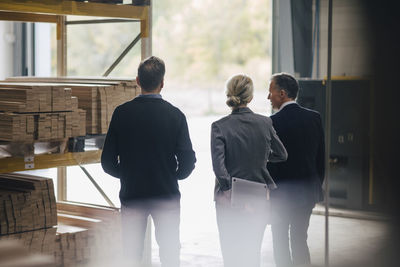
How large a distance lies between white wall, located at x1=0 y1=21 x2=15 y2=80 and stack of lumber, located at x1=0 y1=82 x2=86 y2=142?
817 centimetres

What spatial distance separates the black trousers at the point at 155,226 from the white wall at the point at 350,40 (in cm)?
184

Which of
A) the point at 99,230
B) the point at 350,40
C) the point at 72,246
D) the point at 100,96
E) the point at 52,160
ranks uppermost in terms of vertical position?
the point at 350,40

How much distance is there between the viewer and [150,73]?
468 centimetres

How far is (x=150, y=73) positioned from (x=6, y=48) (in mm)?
9572

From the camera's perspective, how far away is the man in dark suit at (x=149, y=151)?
4.65 m

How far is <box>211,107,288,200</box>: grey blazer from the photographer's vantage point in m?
4.82

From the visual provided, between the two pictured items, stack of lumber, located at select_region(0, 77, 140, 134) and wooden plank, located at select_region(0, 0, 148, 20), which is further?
stack of lumber, located at select_region(0, 77, 140, 134)

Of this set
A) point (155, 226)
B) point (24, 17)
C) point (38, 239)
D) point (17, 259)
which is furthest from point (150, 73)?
point (24, 17)

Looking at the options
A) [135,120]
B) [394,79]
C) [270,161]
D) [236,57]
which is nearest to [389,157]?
[394,79]

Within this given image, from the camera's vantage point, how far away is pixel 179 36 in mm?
35312

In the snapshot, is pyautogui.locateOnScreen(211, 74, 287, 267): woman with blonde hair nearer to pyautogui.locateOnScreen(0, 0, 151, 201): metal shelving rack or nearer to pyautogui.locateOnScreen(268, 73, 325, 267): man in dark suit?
pyautogui.locateOnScreen(268, 73, 325, 267): man in dark suit

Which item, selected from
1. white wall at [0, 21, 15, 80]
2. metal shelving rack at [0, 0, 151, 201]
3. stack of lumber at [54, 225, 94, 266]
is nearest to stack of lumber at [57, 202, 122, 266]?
stack of lumber at [54, 225, 94, 266]

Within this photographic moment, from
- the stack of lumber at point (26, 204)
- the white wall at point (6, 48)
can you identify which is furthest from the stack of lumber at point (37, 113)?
the white wall at point (6, 48)

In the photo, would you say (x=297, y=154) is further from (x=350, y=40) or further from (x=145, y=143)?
(x=145, y=143)
